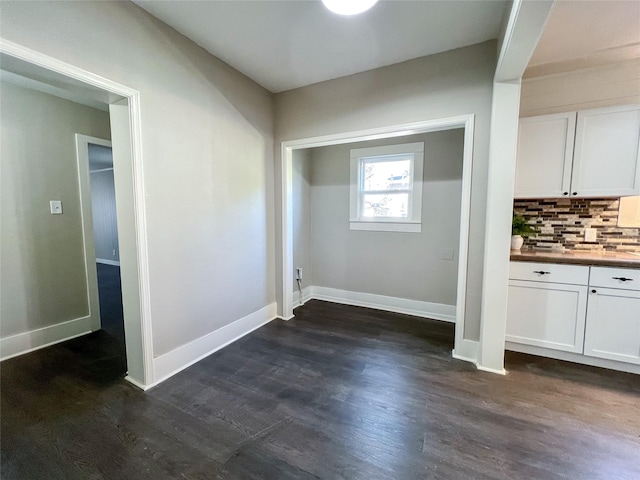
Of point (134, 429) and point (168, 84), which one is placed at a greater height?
point (168, 84)

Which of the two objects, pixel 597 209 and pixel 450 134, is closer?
pixel 597 209

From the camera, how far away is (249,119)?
9.26ft

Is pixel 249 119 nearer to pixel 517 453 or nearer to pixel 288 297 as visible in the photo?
pixel 288 297

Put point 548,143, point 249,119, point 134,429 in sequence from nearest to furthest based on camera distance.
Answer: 1. point 134,429
2. point 548,143
3. point 249,119

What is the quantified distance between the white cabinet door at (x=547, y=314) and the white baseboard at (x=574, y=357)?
0.07 metres

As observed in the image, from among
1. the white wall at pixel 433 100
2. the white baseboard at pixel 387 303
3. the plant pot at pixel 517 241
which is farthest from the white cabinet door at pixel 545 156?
the white baseboard at pixel 387 303

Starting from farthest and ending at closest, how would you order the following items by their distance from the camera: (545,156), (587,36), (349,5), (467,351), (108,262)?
(108,262) → (545,156) → (467,351) → (587,36) → (349,5)

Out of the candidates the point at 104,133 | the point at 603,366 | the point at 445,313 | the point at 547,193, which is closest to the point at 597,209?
the point at 547,193

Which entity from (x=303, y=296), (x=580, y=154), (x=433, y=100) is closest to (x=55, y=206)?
(x=303, y=296)

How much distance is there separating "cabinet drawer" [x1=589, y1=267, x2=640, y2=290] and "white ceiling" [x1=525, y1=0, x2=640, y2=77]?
71.2 inches

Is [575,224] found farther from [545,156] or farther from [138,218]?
[138,218]

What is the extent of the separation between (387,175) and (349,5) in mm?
2162

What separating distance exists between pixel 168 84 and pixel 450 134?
116 inches

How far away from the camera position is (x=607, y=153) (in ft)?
7.64
